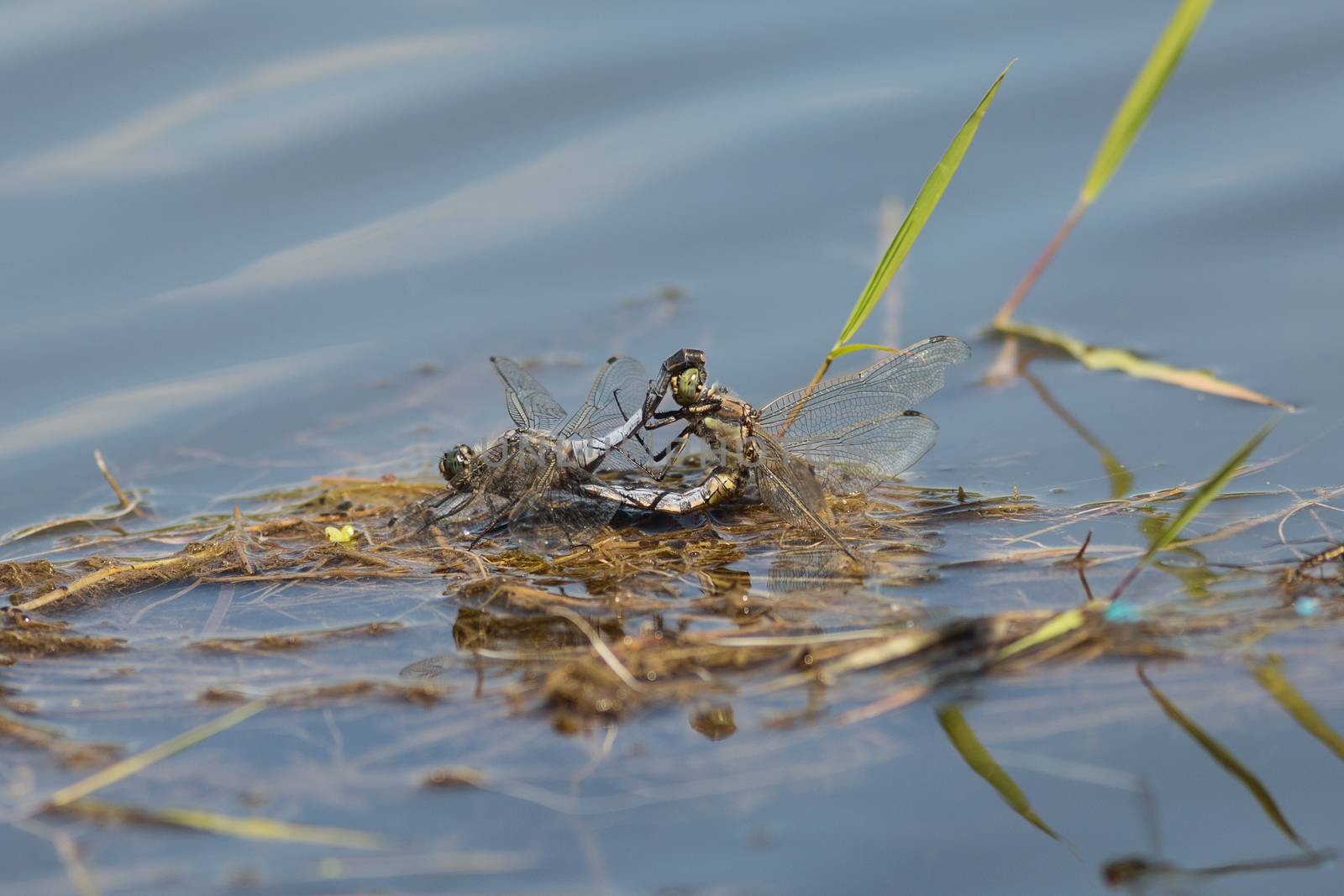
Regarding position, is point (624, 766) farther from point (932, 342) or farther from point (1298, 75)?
point (1298, 75)

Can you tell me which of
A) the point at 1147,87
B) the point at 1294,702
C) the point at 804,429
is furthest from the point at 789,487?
the point at 1294,702

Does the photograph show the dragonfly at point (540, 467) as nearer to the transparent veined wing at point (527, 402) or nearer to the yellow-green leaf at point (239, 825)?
the transparent veined wing at point (527, 402)

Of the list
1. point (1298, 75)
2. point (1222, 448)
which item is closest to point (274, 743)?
point (1222, 448)

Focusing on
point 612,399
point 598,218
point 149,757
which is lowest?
point 149,757

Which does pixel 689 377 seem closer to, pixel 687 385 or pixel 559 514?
pixel 687 385

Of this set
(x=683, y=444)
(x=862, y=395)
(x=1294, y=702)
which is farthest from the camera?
(x=683, y=444)

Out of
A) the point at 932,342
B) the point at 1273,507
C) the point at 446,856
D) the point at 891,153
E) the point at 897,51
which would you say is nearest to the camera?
the point at 446,856

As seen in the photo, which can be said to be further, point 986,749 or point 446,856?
point 986,749

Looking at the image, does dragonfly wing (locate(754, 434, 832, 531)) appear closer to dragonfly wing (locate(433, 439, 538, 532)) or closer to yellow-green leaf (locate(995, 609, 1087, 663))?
dragonfly wing (locate(433, 439, 538, 532))
